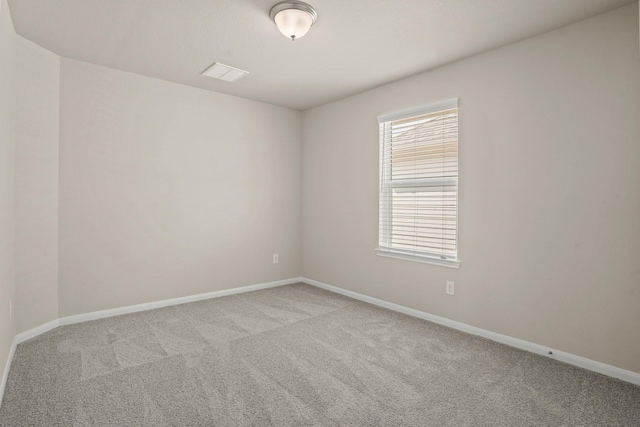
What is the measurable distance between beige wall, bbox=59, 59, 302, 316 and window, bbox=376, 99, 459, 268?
158 cm

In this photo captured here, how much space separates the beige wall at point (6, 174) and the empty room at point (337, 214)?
44mm

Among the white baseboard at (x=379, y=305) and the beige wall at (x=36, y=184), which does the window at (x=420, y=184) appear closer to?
the white baseboard at (x=379, y=305)

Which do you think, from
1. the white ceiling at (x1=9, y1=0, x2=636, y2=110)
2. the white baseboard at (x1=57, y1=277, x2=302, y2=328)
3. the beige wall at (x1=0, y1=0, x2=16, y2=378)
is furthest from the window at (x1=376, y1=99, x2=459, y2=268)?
the beige wall at (x1=0, y1=0, x2=16, y2=378)

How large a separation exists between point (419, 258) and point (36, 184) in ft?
11.6

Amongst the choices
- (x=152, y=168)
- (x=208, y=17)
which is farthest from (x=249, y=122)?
(x=208, y=17)

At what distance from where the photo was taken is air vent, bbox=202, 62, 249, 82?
3271 millimetres

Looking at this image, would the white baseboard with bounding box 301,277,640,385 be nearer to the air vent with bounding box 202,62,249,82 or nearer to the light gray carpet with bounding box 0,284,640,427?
the light gray carpet with bounding box 0,284,640,427

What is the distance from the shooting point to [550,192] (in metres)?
2.55

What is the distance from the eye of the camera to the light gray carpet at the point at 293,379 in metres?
1.84

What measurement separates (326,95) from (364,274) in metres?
2.20

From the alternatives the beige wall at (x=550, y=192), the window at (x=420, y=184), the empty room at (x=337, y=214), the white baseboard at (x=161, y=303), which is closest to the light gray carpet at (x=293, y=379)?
the empty room at (x=337, y=214)

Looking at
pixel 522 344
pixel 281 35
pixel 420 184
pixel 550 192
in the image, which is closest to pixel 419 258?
pixel 420 184

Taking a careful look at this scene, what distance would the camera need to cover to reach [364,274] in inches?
159

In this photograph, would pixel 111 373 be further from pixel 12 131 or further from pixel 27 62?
pixel 27 62
